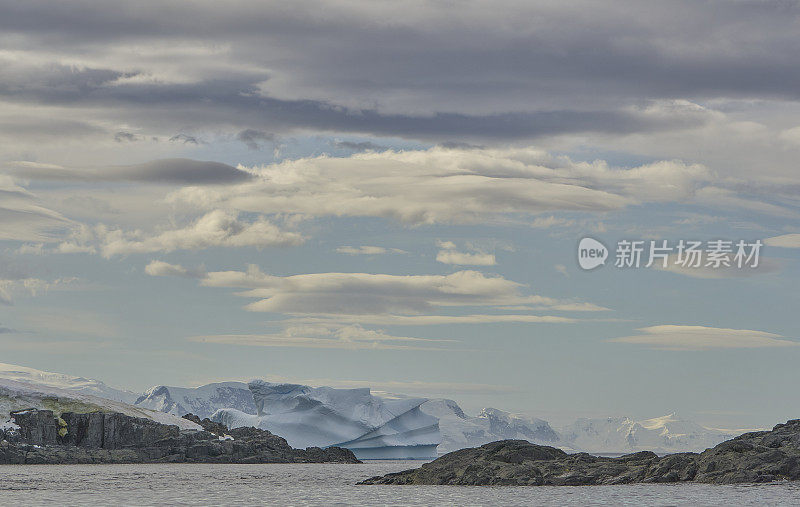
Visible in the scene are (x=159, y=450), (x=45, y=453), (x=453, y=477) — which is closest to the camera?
(x=453, y=477)

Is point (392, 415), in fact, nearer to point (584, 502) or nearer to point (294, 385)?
point (294, 385)

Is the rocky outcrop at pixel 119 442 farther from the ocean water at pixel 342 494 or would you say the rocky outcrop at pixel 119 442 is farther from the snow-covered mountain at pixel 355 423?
the ocean water at pixel 342 494

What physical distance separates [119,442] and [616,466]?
3111 inches

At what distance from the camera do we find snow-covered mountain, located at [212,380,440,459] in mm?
165625

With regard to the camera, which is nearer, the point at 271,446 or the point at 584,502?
the point at 584,502

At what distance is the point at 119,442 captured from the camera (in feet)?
418

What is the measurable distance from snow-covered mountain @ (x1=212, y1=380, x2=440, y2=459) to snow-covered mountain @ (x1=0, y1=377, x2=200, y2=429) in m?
28.7

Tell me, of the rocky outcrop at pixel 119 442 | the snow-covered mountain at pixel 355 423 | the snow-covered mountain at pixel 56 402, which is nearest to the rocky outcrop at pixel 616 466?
the rocky outcrop at pixel 119 442

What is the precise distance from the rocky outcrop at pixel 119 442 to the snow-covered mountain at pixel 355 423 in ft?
96.2

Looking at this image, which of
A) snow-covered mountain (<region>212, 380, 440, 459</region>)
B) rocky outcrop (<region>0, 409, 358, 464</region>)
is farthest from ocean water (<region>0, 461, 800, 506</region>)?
snow-covered mountain (<region>212, 380, 440, 459</region>)

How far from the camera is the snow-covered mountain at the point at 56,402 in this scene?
13188 centimetres

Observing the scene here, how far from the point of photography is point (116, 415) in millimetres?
128625

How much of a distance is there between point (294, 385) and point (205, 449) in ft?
161

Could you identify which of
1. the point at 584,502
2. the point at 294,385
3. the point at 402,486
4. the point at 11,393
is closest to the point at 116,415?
the point at 11,393
